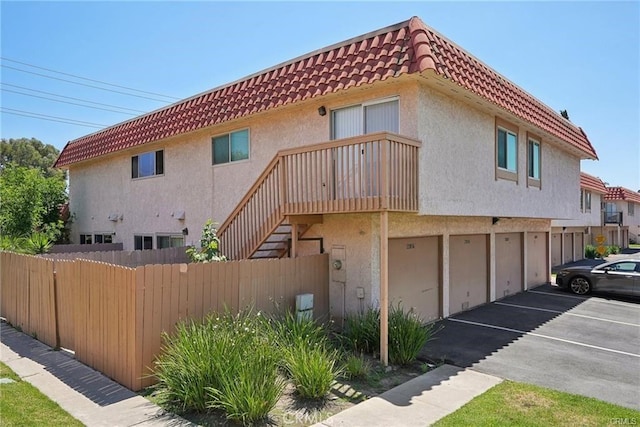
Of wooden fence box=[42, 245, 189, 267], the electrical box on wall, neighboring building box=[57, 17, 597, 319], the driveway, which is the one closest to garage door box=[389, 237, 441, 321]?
neighboring building box=[57, 17, 597, 319]

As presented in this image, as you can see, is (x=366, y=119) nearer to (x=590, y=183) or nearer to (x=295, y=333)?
(x=295, y=333)

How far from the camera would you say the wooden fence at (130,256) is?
36.5ft

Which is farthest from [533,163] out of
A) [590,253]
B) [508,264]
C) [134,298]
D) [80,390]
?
[590,253]

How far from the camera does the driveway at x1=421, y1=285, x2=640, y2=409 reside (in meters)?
6.76

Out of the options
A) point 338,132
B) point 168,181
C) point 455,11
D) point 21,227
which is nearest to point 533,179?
point 455,11

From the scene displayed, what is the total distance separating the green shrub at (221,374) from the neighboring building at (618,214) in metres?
44.8

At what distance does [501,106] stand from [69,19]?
13.3 meters

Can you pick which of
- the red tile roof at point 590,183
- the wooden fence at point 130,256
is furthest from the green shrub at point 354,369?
the red tile roof at point 590,183

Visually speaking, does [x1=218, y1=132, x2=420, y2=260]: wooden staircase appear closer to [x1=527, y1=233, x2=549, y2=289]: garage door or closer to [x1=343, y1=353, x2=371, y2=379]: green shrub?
[x1=343, y1=353, x2=371, y2=379]: green shrub

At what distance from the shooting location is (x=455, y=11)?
9883 mm

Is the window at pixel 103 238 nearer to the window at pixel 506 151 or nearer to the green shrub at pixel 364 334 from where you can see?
the green shrub at pixel 364 334

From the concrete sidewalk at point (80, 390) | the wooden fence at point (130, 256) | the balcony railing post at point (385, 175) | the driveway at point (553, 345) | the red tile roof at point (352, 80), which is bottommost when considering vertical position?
the driveway at point (553, 345)

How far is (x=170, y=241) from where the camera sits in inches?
579

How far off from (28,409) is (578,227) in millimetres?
→ 31376
